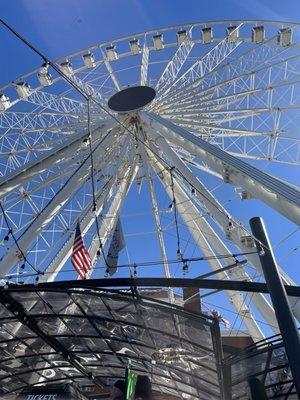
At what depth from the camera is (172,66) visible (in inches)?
941

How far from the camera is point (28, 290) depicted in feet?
42.1

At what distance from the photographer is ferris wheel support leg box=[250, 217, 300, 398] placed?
20.9 feet

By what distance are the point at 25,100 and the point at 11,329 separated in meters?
13.3

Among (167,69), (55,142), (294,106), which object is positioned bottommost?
(55,142)

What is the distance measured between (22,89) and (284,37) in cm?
1496

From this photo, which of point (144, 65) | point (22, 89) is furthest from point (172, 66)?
point (22, 89)

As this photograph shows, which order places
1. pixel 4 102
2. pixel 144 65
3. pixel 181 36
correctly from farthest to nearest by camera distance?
pixel 181 36 → pixel 144 65 → pixel 4 102

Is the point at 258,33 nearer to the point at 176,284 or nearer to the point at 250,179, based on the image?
the point at 250,179

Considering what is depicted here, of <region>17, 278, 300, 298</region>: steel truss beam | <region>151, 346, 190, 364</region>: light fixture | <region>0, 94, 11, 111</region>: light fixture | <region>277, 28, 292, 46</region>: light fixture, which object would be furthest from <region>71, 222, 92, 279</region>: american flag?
<region>277, 28, 292, 46</region>: light fixture

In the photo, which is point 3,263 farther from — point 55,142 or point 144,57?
point 144,57

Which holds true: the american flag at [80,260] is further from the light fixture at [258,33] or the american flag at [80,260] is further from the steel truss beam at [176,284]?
the light fixture at [258,33]

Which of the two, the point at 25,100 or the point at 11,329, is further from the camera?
the point at 25,100

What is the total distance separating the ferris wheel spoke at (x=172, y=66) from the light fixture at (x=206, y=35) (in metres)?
0.81

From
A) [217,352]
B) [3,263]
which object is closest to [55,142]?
[3,263]
